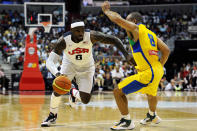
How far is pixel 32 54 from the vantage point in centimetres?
1653

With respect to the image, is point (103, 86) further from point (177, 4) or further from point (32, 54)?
point (177, 4)

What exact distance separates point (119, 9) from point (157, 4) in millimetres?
3523

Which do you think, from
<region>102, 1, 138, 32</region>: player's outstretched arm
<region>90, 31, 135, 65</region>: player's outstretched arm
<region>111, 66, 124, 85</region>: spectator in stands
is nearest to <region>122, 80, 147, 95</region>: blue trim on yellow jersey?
<region>90, 31, 135, 65</region>: player's outstretched arm

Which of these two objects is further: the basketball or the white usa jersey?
the white usa jersey

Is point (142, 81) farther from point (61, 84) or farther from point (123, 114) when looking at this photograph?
point (61, 84)

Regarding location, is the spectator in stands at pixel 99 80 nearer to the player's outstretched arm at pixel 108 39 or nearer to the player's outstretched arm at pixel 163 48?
the player's outstretched arm at pixel 108 39

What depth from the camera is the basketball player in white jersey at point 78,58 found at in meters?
5.59

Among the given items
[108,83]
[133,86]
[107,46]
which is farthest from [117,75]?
[133,86]

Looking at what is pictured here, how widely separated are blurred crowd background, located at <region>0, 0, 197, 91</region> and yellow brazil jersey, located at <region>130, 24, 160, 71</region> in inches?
405

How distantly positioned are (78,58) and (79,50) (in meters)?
0.16

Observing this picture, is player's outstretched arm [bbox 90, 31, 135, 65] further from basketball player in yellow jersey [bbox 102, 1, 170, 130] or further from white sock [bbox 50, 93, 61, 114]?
white sock [bbox 50, 93, 61, 114]

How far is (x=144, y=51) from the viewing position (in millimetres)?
5246

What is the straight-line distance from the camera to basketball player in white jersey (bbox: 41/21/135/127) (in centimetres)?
559

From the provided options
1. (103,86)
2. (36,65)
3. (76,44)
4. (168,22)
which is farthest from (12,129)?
(168,22)
